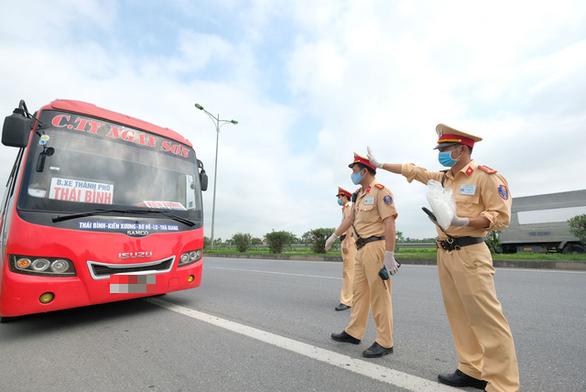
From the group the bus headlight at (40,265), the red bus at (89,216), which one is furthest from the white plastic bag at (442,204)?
the bus headlight at (40,265)

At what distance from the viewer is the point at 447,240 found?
225 centimetres

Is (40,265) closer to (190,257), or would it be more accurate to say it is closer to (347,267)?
(190,257)

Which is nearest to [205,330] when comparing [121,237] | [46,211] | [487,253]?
[121,237]

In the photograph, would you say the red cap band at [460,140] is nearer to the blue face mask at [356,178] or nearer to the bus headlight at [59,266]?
the blue face mask at [356,178]

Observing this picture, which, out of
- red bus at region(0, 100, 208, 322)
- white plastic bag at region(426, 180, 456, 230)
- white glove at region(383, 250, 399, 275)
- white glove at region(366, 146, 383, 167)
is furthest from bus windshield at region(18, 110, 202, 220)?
white plastic bag at region(426, 180, 456, 230)

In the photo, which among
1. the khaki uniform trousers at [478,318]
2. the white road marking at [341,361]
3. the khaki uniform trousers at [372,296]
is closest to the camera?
the khaki uniform trousers at [478,318]

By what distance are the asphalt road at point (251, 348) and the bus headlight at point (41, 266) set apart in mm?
688

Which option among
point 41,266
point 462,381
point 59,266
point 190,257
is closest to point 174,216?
point 190,257

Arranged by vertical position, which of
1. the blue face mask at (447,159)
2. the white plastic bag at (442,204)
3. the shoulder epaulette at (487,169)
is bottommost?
the white plastic bag at (442,204)

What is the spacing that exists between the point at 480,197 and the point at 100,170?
4.09 meters

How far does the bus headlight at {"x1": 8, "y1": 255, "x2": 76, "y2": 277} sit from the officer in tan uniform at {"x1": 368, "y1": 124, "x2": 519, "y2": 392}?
3.59 m

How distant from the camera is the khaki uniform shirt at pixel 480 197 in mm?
1996

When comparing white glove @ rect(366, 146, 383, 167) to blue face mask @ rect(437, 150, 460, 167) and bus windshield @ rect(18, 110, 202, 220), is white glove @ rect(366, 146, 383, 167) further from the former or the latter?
bus windshield @ rect(18, 110, 202, 220)

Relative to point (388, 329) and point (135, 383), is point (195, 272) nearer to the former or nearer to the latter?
point (135, 383)
